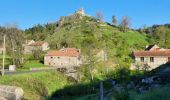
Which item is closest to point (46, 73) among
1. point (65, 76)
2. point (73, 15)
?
point (65, 76)

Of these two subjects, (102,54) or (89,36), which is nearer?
(102,54)

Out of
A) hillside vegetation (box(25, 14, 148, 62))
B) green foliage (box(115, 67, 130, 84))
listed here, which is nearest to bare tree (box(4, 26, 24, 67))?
hillside vegetation (box(25, 14, 148, 62))

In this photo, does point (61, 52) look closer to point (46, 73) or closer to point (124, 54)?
point (124, 54)

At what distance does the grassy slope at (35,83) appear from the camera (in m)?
39.6

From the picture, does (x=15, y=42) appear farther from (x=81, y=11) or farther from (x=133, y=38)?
(x=81, y=11)

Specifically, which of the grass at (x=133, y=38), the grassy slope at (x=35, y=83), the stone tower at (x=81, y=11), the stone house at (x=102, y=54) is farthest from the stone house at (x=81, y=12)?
the grassy slope at (x=35, y=83)

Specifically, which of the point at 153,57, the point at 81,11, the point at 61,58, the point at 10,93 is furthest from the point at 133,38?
the point at 10,93

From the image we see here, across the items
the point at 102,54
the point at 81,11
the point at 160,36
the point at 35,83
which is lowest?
the point at 35,83

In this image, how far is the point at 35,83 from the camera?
43594mm

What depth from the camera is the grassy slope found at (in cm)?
3959

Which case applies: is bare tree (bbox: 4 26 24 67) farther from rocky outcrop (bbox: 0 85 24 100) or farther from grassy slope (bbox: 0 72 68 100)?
rocky outcrop (bbox: 0 85 24 100)

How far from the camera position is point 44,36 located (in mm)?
127812

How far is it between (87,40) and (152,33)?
3702cm

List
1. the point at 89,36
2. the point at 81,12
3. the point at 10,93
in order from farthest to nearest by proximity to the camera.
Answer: the point at 81,12
the point at 89,36
the point at 10,93
